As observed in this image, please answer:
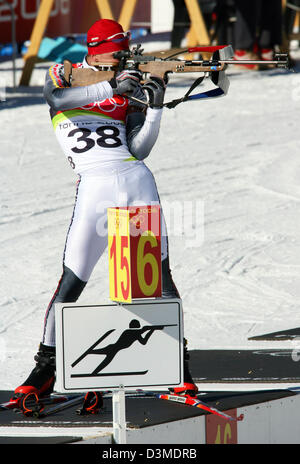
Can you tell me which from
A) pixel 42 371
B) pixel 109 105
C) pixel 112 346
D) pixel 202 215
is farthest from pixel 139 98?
pixel 202 215

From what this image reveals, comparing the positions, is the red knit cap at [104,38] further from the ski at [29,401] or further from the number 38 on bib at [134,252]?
the ski at [29,401]

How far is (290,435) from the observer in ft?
15.0

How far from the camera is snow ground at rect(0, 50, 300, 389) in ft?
22.5

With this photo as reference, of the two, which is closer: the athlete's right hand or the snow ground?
the athlete's right hand

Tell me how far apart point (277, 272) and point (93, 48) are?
3.71 metres

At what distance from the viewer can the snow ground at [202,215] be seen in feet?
22.5

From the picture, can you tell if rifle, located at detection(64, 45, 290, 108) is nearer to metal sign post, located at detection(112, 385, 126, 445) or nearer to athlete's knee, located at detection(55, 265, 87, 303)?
athlete's knee, located at detection(55, 265, 87, 303)

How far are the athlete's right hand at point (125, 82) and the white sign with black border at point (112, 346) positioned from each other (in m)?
0.95

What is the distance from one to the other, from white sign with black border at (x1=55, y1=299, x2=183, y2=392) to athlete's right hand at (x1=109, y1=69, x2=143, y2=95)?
0.95 meters

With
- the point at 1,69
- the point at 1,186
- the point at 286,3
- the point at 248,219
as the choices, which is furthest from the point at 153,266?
the point at 286,3

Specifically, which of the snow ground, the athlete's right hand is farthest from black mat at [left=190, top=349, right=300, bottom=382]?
the athlete's right hand

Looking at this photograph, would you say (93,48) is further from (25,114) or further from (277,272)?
(25,114)

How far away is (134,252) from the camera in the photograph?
4102 mm
